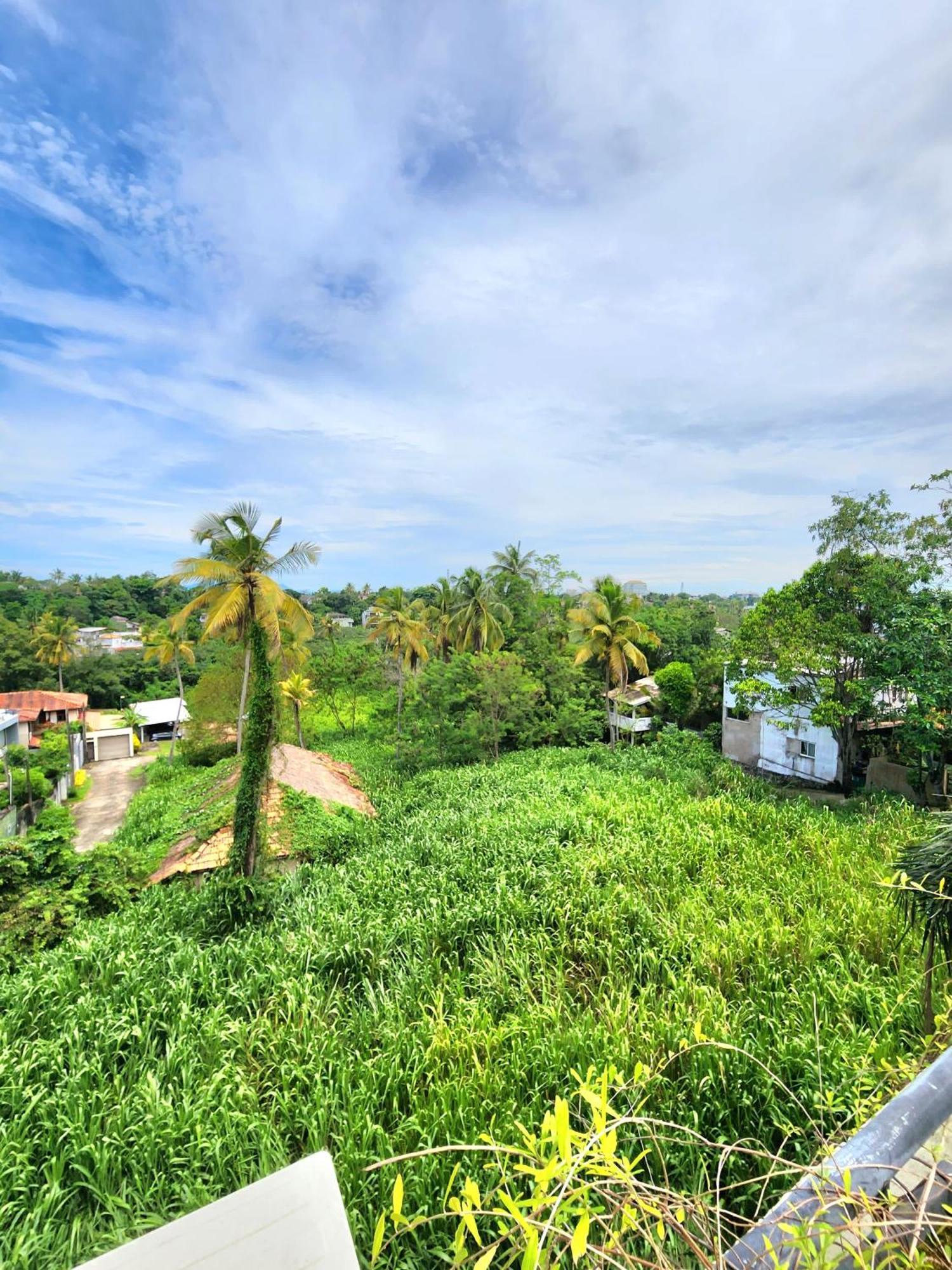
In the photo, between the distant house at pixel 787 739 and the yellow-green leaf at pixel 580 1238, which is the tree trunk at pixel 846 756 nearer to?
the distant house at pixel 787 739

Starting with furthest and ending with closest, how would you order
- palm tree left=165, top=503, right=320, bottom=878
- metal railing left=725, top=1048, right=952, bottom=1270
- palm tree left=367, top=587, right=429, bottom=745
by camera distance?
1. palm tree left=367, top=587, right=429, bottom=745
2. palm tree left=165, top=503, right=320, bottom=878
3. metal railing left=725, top=1048, right=952, bottom=1270

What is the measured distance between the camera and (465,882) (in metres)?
7.10

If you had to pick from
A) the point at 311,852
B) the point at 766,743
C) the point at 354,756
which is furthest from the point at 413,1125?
the point at 354,756

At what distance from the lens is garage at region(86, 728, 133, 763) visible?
2886cm

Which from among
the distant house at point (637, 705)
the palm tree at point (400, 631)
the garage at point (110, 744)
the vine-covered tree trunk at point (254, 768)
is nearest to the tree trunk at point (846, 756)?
the distant house at point (637, 705)

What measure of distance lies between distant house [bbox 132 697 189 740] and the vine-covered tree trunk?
992 inches

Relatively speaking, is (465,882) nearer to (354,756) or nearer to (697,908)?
(697,908)

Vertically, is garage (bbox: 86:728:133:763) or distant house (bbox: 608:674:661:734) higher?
distant house (bbox: 608:674:661:734)

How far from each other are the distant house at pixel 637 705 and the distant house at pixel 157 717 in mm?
22847

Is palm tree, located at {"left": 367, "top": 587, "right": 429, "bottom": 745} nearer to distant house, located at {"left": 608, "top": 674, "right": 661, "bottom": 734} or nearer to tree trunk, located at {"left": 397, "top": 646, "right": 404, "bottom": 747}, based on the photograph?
tree trunk, located at {"left": 397, "top": 646, "right": 404, "bottom": 747}

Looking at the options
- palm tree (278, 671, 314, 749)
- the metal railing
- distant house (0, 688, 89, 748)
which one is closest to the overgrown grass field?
the metal railing

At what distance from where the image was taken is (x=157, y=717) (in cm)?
3122

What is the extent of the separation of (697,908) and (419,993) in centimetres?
319

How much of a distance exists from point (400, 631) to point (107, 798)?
1247cm
